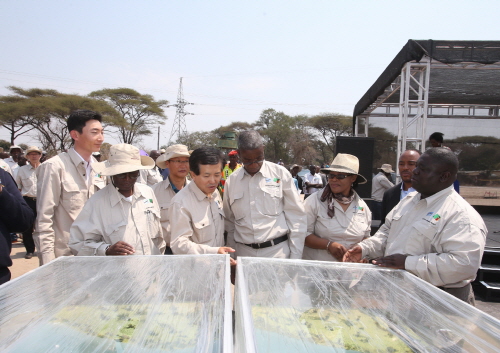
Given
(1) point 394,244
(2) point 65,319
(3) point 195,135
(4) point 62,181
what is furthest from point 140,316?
(3) point 195,135

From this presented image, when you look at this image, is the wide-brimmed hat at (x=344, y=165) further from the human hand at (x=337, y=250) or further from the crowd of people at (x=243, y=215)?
the human hand at (x=337, y=250)

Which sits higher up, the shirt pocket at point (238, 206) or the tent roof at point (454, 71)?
the tent roof at point (454, 71)

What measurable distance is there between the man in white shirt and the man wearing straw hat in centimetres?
136

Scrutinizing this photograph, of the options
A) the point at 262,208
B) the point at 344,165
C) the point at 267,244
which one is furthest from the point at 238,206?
the point at 344,165

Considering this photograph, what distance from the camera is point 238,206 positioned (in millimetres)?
2531

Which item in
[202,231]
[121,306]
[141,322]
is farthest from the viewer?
[202,231]

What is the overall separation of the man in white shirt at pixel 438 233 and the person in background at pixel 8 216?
79.7 inches

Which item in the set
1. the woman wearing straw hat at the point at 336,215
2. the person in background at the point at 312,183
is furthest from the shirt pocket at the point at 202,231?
the person in background at the point at 312,183

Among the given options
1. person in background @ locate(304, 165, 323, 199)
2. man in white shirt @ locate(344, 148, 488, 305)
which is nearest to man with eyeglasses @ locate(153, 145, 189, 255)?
man in white shirt @ locate(344, 148, 488, 305)

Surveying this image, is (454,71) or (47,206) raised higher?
(454,71)

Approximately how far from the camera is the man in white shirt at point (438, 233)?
1635 mm

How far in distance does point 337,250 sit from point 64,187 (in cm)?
192

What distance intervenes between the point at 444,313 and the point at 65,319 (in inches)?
57.5

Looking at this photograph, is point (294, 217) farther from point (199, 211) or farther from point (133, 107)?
point (133, 107)
